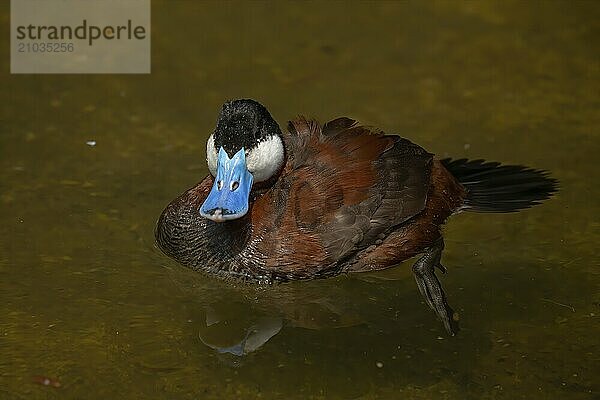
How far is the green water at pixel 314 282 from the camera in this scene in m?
Result: 3.99

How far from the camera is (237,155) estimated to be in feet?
13.6

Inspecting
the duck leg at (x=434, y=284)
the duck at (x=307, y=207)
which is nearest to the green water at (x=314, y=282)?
the duck leg at (x=434, y=284)

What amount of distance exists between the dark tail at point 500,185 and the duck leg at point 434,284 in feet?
0.87

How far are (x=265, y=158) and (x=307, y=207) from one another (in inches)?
9.7

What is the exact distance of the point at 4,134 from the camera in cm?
538

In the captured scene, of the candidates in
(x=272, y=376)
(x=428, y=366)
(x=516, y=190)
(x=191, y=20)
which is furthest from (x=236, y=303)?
(x=191, y=20)

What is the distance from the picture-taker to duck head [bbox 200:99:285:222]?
4.07 metres

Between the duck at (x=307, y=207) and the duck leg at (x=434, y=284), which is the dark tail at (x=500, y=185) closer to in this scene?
the duck at (x=307, y=207)

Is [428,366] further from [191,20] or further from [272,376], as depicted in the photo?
[191,20]
